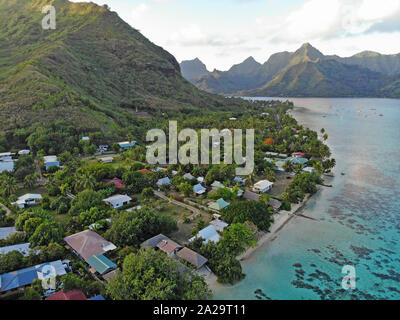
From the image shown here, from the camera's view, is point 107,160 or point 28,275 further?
point 107,160

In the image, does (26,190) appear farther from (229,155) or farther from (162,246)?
(229,155)

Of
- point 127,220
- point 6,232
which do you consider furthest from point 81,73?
point 127,220

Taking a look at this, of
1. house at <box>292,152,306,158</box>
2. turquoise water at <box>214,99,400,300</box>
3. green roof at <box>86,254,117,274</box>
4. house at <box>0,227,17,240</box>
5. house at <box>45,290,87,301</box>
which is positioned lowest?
turquoise water at <box>214,99,400,300</box>

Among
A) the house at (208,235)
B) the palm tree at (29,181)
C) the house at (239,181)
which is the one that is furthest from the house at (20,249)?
the house at (239,181)

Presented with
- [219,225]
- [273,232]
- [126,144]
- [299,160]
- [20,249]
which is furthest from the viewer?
[126,144]

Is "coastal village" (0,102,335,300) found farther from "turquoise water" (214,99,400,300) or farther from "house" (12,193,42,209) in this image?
"turquoise water" (214,99,400,300)

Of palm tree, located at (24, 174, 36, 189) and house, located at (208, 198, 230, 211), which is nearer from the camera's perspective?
house, located at (208, 198, 230, 211)

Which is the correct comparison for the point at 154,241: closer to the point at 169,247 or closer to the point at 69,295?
the point at 169,247

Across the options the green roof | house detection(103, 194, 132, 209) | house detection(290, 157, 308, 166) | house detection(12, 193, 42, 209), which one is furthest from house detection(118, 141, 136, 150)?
the green roof
